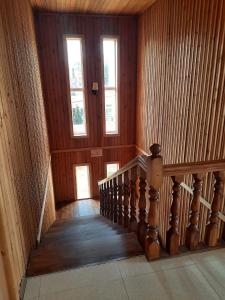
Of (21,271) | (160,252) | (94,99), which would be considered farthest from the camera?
(94,99)

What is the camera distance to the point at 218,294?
136 cm

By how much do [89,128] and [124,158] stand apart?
1.42 metres

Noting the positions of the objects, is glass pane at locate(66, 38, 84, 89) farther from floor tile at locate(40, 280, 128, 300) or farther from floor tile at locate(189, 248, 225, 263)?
floor tile at locate(40, 280, 128, 300)

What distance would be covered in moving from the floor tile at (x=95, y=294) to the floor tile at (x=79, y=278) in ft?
0.10

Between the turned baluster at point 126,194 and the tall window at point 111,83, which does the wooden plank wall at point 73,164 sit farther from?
the turned baluster at point 126,194

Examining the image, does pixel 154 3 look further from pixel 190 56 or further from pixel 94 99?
pixel 94 99

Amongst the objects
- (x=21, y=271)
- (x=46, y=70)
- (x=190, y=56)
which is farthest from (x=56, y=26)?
(x=21, y=271)

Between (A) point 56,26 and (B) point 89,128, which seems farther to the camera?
(B) point 89,128

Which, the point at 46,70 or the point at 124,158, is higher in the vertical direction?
the point at 46,70

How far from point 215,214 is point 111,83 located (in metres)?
4.92

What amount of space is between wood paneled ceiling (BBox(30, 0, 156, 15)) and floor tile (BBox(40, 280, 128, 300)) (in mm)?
4787

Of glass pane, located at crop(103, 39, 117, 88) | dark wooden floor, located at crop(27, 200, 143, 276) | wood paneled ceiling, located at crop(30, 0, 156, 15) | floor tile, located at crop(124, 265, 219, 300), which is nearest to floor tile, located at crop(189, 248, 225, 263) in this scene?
floor tile, located at crop(124, 265, 219, 300)

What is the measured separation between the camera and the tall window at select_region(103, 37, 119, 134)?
5672mm

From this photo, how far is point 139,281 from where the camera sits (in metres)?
1.45
